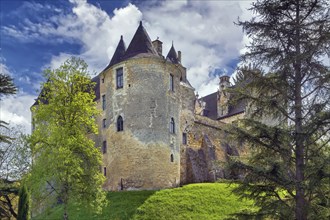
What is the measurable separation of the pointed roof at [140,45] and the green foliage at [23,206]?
1258cm

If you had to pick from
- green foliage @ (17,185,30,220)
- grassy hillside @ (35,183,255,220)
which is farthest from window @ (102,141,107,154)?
green foliage @ (17,185,30,220)

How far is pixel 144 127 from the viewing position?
104ft

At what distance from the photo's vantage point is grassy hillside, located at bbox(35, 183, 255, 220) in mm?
26406

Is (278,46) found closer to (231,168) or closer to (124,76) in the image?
(231,168)

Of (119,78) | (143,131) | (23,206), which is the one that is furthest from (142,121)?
(23,206)

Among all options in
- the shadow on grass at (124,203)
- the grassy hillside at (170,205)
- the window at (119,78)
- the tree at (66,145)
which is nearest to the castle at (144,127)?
the window at (119,78)

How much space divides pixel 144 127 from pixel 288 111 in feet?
58.2

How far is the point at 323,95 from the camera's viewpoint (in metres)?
14.3

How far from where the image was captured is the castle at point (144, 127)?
31141mm

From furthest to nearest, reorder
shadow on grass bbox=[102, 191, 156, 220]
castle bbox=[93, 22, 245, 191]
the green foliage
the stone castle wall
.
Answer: castle bbox=[93, 22, 245, 191] → the stone castle wall → the green foliage → shadow on grass bbox=[102, 191, 156, 220]

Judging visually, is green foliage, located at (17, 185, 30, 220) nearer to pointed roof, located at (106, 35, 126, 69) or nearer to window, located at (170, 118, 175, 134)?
window, located at (170, 118, 175, 134)

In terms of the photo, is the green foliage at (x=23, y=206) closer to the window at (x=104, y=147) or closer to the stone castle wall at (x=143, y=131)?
the stone castle wall at (x=143, y=131)

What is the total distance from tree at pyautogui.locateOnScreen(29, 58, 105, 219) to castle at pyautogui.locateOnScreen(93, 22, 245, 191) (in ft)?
26.0

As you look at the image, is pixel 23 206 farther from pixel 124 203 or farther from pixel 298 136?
pixel 298 136
